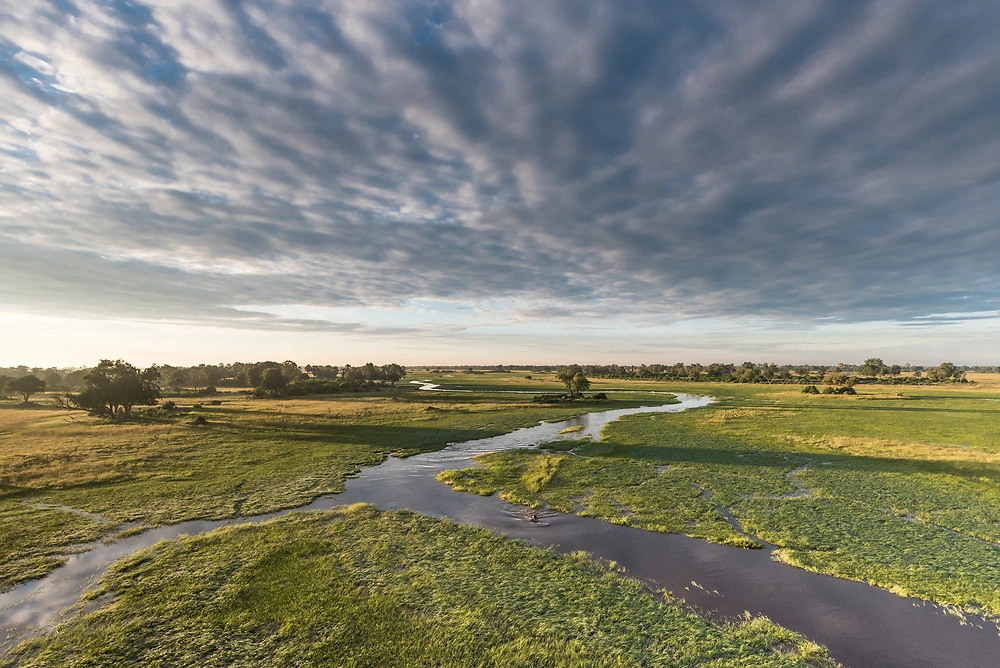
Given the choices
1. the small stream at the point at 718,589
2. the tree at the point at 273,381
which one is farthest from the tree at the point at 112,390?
the small stream at the point at 718,589

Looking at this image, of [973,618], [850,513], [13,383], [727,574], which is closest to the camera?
[973,618]

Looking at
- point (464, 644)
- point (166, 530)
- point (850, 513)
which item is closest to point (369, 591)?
point (464, 644)

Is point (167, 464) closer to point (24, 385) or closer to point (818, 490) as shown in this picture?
point (818, 490)

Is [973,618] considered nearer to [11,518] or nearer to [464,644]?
[464,644]

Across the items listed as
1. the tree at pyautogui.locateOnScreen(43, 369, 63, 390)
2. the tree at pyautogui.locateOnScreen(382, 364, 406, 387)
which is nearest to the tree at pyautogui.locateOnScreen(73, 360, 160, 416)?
the tree at pyautogui.locateOnScreen(382, 364, 406, 387)

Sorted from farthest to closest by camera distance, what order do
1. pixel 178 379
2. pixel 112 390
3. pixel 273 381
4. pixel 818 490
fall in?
pixel 178 379 < pixel 273 381 < pixel 112 390 < pixel 818 490

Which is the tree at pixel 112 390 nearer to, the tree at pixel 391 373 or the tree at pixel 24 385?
the tree at pixel 24 385

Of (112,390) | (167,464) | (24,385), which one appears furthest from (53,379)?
(167,464)
